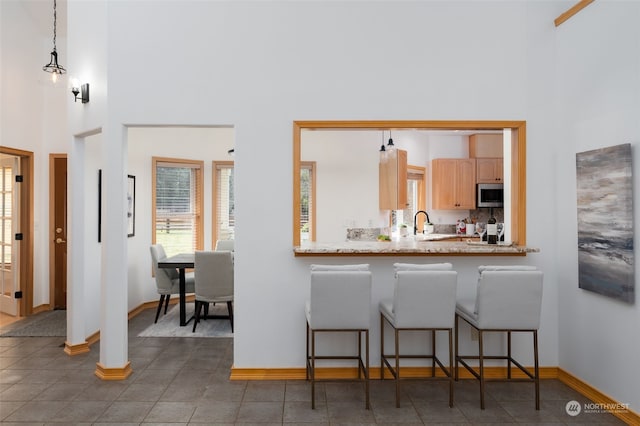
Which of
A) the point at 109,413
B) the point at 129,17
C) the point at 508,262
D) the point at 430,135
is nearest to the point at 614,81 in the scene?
the point at 508,262

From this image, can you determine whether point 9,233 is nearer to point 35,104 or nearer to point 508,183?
point 35,104

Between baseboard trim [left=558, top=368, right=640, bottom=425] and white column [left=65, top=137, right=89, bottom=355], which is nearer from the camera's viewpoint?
baseboard trim [left=558, top=368, right=640, bottom=425]

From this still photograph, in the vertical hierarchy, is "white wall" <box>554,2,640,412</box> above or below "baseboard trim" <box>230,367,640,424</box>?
above

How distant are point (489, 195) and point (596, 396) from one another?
14.9 feet

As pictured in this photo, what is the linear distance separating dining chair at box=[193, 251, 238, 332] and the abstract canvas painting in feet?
10.6

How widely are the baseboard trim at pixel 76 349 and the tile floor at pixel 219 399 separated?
112mm

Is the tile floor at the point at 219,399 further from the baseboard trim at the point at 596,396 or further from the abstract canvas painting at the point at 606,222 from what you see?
the abstract canvas painting at the point at 606,222

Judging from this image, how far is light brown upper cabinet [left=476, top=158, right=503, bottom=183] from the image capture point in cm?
723

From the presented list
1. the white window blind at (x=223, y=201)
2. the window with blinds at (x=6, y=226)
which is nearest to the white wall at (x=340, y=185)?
the white window blind at (x=223, y=201)

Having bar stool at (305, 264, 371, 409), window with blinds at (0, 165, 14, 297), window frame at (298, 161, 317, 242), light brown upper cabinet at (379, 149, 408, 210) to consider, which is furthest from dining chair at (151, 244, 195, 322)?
light brown upper cabinet at (379, 149, 408, 210)

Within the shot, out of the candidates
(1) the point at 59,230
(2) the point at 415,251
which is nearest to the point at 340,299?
(2) the point at 415,251

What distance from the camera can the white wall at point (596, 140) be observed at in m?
2.73

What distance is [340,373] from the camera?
3.50 meters

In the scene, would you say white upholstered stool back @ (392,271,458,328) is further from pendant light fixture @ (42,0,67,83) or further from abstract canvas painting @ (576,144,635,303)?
pendant light fixture @ (42,0,67,83)
